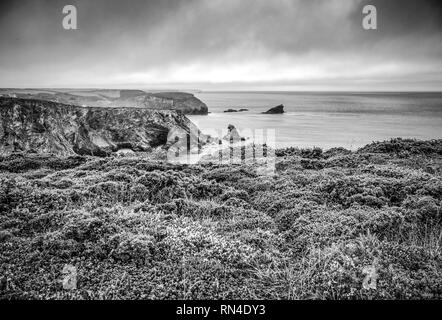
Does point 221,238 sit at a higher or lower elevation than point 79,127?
lower

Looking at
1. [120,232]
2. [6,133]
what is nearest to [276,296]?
[120,232]

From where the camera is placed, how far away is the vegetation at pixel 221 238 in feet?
15.6

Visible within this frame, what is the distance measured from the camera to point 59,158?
1388cm

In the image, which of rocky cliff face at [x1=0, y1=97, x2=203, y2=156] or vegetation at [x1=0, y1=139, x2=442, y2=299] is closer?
vegetation at [x1=0, y1=139, x2=442, y2=299]

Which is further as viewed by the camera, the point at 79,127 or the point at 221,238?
the point at 79,127

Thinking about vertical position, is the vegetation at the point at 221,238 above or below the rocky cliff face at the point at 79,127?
below

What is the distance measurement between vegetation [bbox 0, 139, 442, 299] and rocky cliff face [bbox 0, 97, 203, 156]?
12.2 metres

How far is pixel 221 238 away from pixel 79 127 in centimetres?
2022

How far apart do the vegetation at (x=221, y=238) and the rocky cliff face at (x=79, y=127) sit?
12203 mm

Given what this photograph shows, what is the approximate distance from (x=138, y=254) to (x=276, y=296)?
2.58m

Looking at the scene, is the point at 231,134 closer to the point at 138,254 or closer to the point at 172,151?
the point at 172,151

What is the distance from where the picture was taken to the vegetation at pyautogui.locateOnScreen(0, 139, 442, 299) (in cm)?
475

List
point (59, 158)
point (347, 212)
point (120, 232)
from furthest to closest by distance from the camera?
point (59, 158), point (347, 212), point (120, 232)

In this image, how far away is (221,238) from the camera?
629 centimetres
